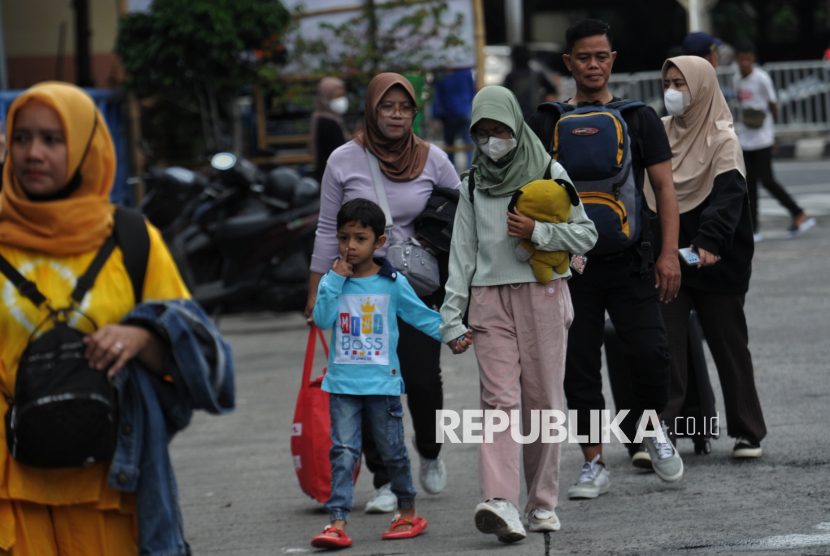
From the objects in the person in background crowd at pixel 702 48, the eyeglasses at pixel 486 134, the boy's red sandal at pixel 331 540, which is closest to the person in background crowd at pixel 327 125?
the person in background crowd at pixel 702 48

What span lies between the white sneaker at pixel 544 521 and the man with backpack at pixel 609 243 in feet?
1.57

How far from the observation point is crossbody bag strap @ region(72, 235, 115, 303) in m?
2.87

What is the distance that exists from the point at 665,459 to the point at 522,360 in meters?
0.94

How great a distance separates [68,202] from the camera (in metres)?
2.81

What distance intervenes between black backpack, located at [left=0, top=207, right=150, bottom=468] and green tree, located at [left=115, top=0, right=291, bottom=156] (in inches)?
340

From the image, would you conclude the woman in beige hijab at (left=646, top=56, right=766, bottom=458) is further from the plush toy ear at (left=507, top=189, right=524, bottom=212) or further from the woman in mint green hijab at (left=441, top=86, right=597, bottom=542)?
the plush toy ear at (left=507, top=189, right=524, bottom=212)

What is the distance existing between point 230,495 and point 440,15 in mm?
7754

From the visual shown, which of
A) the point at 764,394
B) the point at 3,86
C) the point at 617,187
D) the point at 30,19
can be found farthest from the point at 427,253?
the point at 30,19

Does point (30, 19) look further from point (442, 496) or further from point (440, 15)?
point (442, 496)

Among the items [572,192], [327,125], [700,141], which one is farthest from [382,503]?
[327,125]

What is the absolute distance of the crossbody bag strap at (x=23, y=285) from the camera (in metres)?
2.85

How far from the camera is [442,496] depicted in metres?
5.18

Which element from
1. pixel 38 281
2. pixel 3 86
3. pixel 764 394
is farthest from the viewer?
pixel 3 86

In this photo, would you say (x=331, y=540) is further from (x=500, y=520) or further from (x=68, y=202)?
(x=68, y=202)
